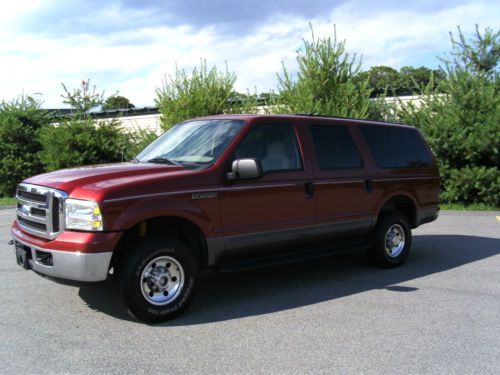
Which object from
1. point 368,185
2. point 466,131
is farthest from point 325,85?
point 368,185

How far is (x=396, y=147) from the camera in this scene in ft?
23.9

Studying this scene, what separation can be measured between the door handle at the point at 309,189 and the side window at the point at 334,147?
1.03 ft

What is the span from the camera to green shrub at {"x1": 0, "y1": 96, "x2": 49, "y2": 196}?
2025cm

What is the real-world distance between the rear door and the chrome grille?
1.56m

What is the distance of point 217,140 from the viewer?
216 inches

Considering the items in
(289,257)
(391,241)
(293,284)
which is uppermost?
(289,257)

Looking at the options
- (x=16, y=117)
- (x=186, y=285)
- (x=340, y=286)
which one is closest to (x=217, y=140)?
(x=186, y=285)

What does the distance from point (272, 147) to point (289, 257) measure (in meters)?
1.27

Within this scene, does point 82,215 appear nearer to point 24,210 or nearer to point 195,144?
point 24,210

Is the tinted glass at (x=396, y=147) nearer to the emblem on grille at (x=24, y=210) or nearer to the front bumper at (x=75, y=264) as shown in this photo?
the front bumper at (x=75, y=264)

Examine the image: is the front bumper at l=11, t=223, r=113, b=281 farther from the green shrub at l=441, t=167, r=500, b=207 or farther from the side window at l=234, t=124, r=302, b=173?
the green shrub at l=441, t=167, r=500, b=207

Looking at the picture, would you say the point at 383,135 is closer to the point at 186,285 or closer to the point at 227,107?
the point at 186,285

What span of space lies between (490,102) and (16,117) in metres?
17.8

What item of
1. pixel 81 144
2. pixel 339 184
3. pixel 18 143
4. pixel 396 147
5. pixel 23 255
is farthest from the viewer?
pixel 18 143
